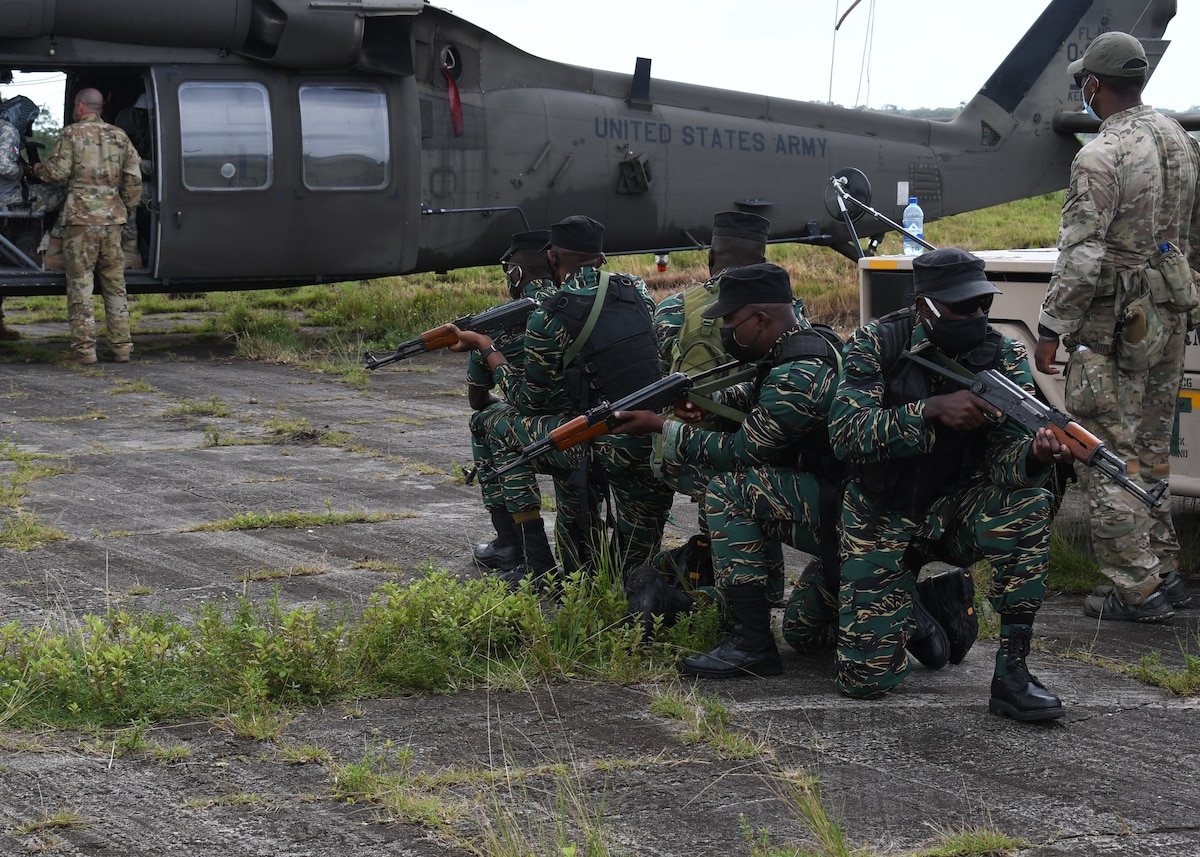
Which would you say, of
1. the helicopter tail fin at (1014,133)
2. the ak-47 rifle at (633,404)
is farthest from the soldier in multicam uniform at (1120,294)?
the helicopter tail fin at (1014,133)

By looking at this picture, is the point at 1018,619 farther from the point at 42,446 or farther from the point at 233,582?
the point at 42,446

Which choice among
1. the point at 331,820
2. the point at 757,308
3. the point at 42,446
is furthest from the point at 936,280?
the point at 42,446

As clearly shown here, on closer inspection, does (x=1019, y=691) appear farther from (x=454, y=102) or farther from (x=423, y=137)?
(x=454, y=102)

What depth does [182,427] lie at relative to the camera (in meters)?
9.73

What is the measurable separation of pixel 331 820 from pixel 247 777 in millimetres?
393

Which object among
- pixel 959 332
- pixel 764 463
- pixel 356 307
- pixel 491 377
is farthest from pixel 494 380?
pixel 356 307

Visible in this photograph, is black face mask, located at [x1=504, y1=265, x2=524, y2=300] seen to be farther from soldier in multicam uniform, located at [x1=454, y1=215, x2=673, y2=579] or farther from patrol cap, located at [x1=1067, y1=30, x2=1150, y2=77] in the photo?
patrol cap, located at [x1=1067, y1=30, x2=1150, y2=77]

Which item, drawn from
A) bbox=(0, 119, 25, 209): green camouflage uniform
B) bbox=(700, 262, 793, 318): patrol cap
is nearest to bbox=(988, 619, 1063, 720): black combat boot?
bbox=(700, 262, 793, 318): patrol cap

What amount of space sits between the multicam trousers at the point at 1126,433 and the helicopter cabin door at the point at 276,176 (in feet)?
25.6

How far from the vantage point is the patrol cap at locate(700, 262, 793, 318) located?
15.7ft

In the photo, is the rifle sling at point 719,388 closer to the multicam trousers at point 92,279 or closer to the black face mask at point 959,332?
the black face mask at point 959,332

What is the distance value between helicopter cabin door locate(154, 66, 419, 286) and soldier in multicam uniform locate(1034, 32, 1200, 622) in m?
7.67

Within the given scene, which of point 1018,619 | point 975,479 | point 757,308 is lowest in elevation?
point 1018,619

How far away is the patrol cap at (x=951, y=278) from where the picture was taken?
4.36 m
